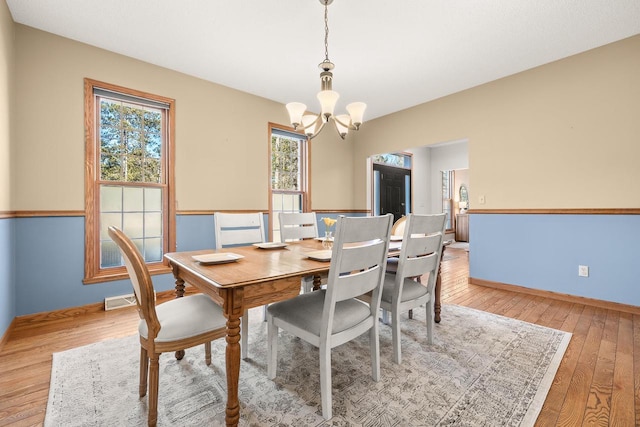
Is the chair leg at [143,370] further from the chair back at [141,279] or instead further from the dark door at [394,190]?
the dark door at [394,190]

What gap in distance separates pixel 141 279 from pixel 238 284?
1.35 ft

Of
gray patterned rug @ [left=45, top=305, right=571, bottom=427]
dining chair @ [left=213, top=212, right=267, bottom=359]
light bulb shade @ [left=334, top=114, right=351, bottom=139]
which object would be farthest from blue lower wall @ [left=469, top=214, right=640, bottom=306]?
dining chair @ [left=213, top=212, right=267, bottom=359]

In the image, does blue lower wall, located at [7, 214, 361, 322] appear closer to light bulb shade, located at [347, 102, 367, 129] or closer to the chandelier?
the chandelier

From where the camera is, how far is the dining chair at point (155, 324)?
1.20 metres

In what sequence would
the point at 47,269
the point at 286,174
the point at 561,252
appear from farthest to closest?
the point at 286,174
the point at 561,252
the point at 47,269

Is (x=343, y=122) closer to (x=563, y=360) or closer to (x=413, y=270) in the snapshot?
(x=413, y=270)

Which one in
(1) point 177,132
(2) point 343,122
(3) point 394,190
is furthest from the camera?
(3) point 394,190

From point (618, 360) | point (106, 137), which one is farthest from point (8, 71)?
point (618, 360)

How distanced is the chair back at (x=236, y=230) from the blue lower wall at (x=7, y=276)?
1477 mm

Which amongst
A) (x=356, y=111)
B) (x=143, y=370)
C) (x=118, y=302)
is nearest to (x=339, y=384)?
(x=143, y=370)

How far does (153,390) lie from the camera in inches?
49.1

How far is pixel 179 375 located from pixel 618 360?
9.08ft

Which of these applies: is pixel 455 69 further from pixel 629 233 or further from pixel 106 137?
pixel 106 137

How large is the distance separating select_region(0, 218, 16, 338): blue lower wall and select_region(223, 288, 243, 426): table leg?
2045mm
